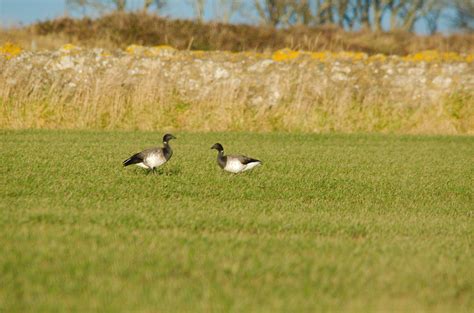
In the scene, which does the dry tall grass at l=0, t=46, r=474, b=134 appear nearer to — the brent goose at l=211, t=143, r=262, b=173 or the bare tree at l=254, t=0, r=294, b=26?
the brent goose at l=211, t=143, r=262, b=173

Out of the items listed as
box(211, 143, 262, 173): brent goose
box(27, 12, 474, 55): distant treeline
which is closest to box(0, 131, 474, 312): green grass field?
box(211, 143, 262, 173): brent goose

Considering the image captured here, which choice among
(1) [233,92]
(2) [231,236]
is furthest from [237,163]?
(1) [233,92]

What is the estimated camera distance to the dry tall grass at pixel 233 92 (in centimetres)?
1706

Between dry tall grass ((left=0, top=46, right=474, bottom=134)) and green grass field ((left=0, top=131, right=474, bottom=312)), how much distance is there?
583cm

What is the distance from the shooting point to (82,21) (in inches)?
1062

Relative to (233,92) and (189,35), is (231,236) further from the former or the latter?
(189,35)

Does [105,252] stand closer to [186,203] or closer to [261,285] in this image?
[261,285]

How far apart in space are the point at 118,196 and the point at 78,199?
48cm

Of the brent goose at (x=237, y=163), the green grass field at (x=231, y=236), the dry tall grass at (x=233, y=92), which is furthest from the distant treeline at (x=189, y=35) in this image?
the brent goose at (x=237, y=163)

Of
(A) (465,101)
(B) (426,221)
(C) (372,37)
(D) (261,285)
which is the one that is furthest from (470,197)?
(C) (372,37)

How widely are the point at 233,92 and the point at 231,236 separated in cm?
1264

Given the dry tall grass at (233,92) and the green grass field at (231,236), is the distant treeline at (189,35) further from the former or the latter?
the green grass field at (231,236)

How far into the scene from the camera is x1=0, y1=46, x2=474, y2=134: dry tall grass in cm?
1706

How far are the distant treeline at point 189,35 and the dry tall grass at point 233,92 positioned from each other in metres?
4.90
